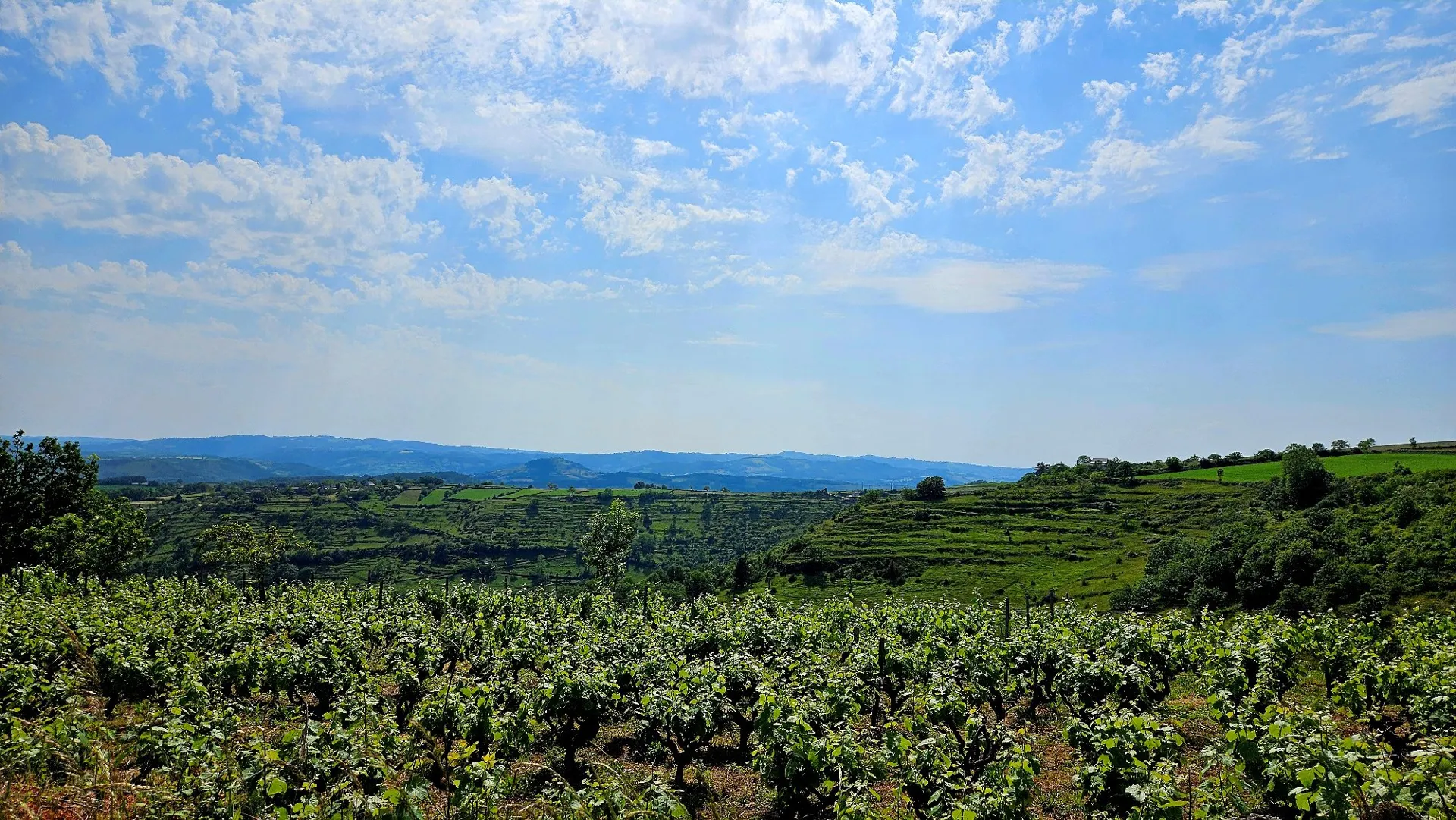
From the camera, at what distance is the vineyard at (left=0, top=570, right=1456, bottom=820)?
8508 mm

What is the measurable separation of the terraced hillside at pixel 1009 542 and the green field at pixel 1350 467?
6.64 m

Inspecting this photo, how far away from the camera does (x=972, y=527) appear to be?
11419 centimetres

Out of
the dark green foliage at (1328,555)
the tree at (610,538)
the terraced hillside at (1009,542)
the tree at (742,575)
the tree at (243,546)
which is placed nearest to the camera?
the dark green foliage at (1328,555)

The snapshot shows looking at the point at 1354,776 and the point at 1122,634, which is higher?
the point at 1354,776

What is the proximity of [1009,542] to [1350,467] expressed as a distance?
153 feet

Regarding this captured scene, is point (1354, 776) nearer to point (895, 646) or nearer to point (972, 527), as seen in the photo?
point (895, 646)

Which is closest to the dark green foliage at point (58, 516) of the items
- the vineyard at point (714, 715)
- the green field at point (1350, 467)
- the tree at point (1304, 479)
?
the vineyard at point (714, 715)

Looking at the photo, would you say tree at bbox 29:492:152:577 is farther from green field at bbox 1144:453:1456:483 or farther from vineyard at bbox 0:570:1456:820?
green field at bbox 1144:453:1456:483

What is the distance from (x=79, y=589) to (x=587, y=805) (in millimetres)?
47488

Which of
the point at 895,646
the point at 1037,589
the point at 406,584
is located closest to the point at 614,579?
the point at 895,646

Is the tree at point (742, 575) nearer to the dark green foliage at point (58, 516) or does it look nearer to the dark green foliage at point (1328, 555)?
the dark green foliage at point (1328, 555)

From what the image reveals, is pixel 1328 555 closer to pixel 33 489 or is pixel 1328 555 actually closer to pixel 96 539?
pixel 96 539

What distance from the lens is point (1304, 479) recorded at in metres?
81.6

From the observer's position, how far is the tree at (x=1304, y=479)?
80750 mm
